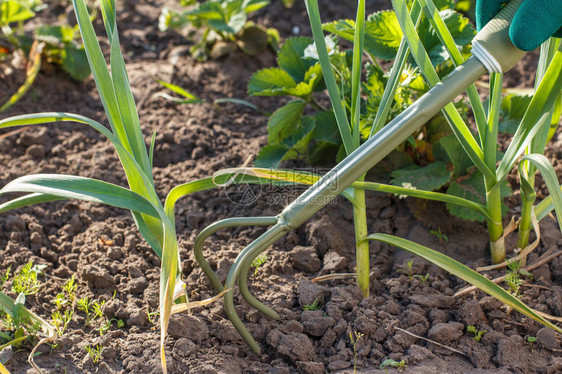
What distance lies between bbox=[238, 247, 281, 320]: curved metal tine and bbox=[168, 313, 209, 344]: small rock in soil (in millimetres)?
135

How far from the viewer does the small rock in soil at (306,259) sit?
5.20 ft

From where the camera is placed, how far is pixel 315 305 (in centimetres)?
Answer: 142

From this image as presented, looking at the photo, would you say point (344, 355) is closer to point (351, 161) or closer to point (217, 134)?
point (351, 161)

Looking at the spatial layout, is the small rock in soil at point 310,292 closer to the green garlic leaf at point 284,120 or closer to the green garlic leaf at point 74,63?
the green garlic leaf at point 284,120

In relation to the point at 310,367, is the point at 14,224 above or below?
above

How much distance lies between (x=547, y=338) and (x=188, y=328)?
84cm

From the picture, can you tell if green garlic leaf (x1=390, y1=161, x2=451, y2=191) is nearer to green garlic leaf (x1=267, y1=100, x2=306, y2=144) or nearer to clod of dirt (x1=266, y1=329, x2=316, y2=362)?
green garlic leaf (x1=267, y1=100, x2=306, y2=144)

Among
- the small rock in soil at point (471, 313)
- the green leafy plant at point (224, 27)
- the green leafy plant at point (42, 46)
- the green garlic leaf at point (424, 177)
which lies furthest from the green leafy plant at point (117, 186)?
the green leafy plant at point (42, 46)

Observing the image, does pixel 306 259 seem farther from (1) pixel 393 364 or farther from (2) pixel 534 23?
(2) pixel 534 23

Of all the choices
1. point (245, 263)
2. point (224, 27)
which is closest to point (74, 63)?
point (224, 27)

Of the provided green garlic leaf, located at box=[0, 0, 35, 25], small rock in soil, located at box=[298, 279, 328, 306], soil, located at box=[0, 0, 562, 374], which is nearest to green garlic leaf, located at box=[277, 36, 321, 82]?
soil, located at box=[0, 0, 562, 374]

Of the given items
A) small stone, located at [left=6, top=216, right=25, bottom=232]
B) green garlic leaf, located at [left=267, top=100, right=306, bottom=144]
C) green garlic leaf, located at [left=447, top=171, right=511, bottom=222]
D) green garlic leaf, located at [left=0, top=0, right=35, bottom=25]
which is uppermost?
green garlic leaf, located at [left=0, top=0, right=35, bottom=25]

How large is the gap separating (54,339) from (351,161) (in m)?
0.75

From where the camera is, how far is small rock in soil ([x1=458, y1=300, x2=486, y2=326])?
138 centimetres
